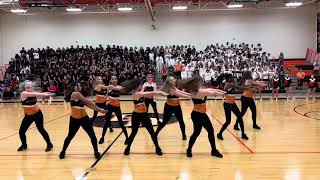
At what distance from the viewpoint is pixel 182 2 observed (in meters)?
33.1

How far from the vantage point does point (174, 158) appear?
9.20 metres

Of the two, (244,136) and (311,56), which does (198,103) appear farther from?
(311,56)

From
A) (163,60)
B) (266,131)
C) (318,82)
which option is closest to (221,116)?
(266,131)

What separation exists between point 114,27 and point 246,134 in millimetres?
26264

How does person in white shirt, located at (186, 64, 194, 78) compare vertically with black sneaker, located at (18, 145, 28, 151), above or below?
above

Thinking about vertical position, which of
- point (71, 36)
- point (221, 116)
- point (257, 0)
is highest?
point (257, 0)

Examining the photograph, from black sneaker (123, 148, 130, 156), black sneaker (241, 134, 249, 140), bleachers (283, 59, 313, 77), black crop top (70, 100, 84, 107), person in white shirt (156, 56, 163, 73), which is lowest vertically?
black sneaker (241, 134, 249, 140)

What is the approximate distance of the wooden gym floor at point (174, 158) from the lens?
7.90 m

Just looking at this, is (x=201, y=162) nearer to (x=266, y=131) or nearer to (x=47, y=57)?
(x=266, y=131)

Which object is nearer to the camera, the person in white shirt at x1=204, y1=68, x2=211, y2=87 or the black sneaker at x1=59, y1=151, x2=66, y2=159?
the black sneaker at x1=59, y1=151, x2=66, y2=159

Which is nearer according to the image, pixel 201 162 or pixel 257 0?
pixel 201 162

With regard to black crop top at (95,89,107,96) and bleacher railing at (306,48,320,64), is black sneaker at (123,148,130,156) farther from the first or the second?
Result: bleacher railing at (306,48,320,64)

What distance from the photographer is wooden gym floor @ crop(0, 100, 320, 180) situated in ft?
25.9

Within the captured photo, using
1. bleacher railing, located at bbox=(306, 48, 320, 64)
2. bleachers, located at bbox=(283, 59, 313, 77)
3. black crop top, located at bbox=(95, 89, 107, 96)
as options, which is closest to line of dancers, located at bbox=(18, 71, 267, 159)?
black crop top, located at bbox=(95, 89, 107, 96)
